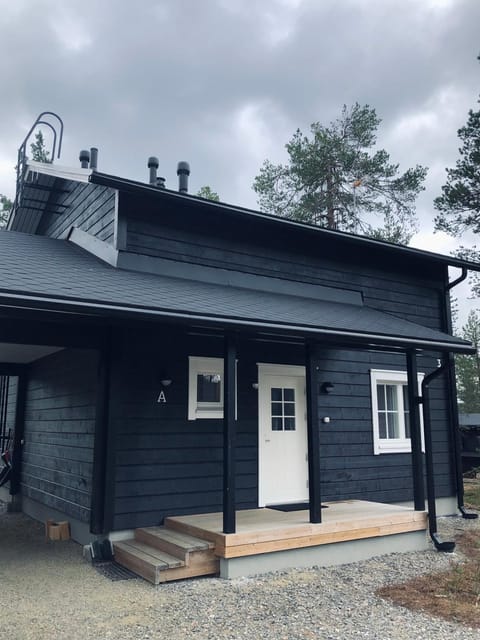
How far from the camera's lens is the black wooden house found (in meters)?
4.93

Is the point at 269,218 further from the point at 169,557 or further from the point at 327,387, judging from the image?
the point at 169,557

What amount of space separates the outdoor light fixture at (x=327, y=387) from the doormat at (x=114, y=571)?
3311 millimetres

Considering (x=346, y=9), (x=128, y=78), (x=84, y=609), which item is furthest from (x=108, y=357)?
(x=128, y=78)

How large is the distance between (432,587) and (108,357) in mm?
3535

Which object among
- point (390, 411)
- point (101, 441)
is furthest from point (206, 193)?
point (101, 441)

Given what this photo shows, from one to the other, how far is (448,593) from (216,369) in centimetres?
311

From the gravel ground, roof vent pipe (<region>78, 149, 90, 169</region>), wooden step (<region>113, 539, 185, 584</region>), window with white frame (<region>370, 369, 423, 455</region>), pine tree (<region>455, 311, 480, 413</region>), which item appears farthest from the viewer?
pine tree (<region>455, 311, 480, 413</region>)

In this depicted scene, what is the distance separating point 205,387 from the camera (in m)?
6.09

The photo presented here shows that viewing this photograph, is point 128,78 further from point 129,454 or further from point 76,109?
point 129,454

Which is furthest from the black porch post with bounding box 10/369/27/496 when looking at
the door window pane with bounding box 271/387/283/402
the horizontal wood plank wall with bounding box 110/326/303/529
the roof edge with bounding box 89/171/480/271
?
the door window pane with bounding box 271/387/283/402

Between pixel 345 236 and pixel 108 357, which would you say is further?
pixel 345 236

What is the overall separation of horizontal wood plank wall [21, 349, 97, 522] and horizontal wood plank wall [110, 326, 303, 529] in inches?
19.9

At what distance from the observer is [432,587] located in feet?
14.4

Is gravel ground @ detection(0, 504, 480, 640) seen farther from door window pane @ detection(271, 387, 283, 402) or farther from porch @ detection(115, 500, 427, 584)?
door window pane @ detection(271, 387, 283, 402)
